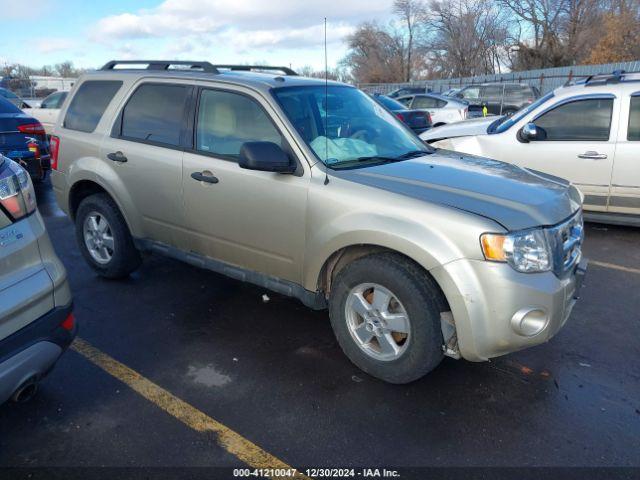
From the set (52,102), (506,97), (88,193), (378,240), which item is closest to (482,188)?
(378,240)

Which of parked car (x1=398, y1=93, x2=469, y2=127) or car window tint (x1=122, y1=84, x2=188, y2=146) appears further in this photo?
parked car (x1=398, y1=93, x2=469, y2=127)

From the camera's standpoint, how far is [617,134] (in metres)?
6.14

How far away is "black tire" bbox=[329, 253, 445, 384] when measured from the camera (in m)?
2.90

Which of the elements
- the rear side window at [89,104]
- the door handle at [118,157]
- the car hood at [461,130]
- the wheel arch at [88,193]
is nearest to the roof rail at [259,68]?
the rear side window at [89,104]

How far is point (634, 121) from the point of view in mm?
6090

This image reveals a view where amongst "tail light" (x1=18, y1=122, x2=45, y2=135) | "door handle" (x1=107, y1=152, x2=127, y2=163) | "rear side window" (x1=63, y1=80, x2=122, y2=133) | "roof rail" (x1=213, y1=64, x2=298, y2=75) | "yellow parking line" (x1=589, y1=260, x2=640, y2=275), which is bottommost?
"yellow parking line" (x1=589, y1=260, x2=640, y2=275)

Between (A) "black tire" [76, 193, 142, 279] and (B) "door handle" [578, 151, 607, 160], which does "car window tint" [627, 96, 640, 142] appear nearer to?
(B) "door handle" [578, 151, 607, 160]

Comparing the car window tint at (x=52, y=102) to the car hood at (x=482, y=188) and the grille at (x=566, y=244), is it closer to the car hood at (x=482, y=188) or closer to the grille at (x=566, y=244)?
the car hood at (x=482, y=188)

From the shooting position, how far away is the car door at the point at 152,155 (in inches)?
161

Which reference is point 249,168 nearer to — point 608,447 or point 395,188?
point 395,188

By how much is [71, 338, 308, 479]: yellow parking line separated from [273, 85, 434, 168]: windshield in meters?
1.73

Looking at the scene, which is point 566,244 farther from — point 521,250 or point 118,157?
point 118,157

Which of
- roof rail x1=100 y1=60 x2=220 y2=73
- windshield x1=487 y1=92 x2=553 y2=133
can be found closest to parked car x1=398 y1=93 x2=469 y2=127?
windshield x1=487 y1=92 x2=553 y2=133

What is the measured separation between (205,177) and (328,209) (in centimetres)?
108
